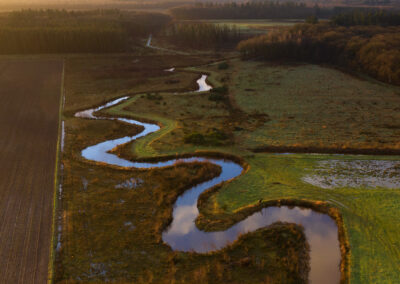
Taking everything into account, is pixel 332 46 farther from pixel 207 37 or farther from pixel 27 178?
pixel 27 178

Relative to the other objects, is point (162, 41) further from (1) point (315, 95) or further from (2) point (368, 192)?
(2) point (368, 192)

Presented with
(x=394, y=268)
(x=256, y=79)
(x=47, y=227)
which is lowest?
(x=394, y=268)

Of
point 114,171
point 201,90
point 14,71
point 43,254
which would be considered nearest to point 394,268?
point 43,254

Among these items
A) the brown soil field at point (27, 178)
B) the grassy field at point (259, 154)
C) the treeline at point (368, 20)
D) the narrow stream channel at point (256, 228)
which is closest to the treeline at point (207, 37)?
the treeline at point (368, 20)

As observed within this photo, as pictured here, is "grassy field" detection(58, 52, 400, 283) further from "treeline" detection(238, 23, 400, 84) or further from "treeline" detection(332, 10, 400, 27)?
"treeline" detection(332, 10, 400, 27)

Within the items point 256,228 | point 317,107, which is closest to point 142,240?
point 256,228
